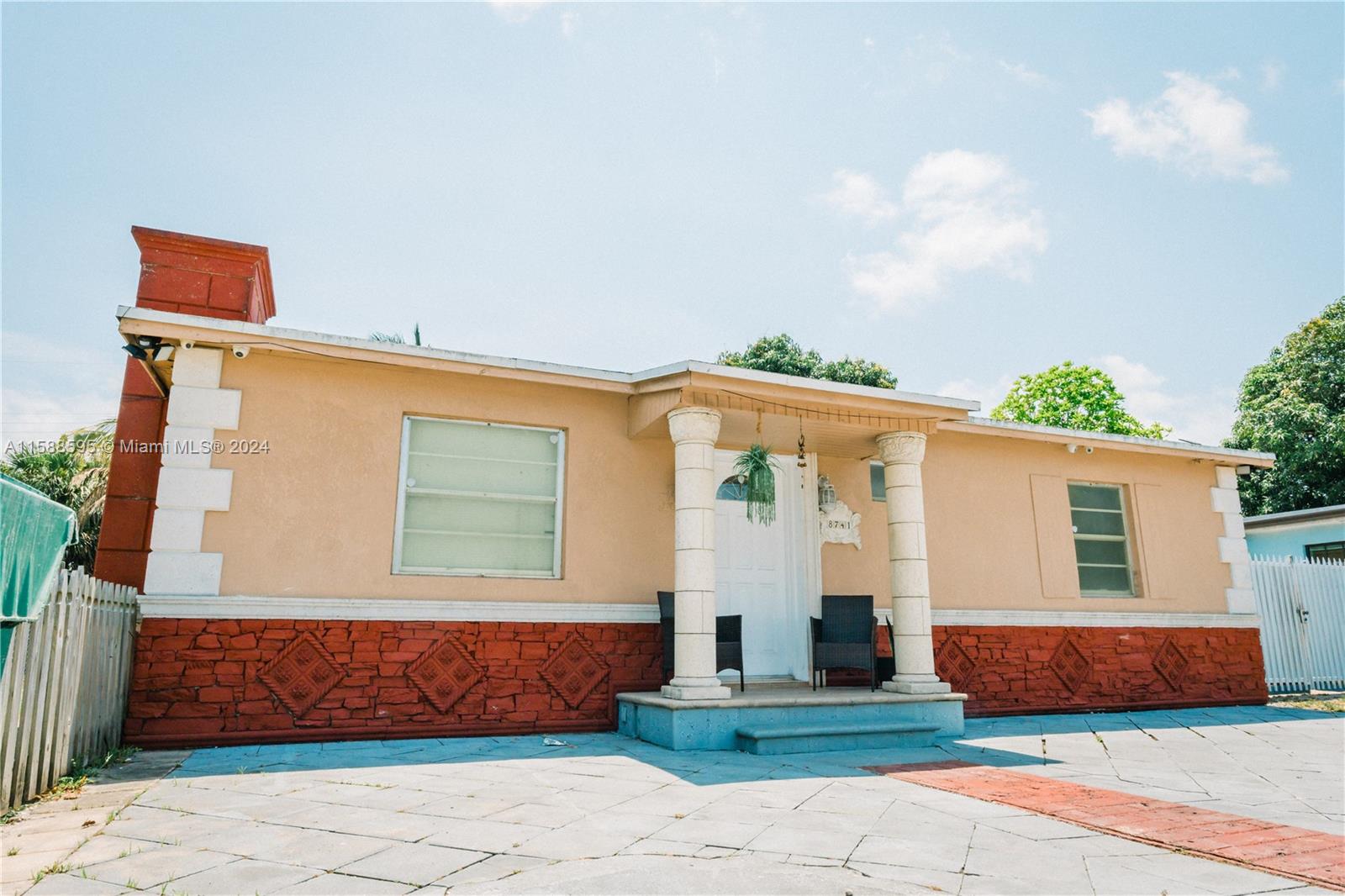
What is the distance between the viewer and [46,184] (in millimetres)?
6168

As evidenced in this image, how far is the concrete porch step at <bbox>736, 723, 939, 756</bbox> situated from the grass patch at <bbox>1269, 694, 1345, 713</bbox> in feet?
19.8

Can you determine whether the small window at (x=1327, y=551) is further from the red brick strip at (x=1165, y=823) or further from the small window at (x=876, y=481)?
the red brick strip at (x=1165, y=823)

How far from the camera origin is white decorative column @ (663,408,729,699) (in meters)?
6.27

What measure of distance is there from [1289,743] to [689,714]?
16.8 feet

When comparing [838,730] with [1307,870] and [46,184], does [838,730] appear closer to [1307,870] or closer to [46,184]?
[1307,870]

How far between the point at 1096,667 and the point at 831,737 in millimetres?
4578

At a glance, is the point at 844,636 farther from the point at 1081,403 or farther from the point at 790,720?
the point at 1081,403

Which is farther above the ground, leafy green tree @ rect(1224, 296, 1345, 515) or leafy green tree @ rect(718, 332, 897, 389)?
leafy green tree @ rect(718, 332, 897, 389)

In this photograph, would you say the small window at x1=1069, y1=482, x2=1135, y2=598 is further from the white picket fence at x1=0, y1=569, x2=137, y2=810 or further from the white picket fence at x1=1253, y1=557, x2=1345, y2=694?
the white picket fence at x1=0, y1=569, x2=137, y2=810

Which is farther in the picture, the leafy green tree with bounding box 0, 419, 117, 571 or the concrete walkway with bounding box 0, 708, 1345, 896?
the leafy green tree with bounding box 0, 419, 117, 571

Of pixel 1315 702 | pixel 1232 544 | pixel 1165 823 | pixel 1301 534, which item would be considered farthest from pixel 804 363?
pixel 1165 823

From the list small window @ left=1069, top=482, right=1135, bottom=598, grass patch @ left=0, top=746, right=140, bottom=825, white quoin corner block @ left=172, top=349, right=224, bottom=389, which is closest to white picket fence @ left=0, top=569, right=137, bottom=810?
grass patch @ left=0, top=746, right=140, bottom=825

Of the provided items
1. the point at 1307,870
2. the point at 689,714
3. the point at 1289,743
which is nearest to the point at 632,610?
the point at 689,714

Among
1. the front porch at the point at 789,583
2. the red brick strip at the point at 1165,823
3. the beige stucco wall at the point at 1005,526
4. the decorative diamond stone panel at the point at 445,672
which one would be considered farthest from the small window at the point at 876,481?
the decorative diamond stone panel at the point at 445,672
